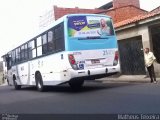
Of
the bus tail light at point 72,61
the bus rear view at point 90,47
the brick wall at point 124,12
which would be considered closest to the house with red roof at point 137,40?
the bus rear view at point 90,47

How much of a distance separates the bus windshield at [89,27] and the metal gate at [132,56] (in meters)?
7.20

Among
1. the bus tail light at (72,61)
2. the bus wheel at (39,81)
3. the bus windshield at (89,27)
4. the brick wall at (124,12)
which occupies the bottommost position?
the bus wheel at (39,81)

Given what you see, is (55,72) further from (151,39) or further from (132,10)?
(132,10)

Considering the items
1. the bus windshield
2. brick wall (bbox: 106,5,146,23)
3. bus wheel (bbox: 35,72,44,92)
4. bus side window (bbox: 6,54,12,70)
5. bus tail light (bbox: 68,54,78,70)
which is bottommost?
bus wheel (bbox: 35,72,44,92)

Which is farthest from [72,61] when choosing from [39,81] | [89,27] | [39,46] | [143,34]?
[143,34]

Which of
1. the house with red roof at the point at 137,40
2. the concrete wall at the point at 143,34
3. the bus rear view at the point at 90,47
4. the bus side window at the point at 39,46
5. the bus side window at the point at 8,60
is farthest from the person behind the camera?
A: the bus side window at the point at 8,60

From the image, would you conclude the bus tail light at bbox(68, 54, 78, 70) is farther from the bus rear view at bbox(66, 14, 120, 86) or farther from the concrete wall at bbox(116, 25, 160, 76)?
the concrete wall at bbox(116, 25, 160, 76)

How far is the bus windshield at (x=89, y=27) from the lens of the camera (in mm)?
14391

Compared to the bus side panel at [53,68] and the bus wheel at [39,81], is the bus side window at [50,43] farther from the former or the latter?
the bus wheel at [39,81]

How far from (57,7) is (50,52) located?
28.1 metres

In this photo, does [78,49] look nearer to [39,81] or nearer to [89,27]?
[89,27]

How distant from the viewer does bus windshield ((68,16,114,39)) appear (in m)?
14.4

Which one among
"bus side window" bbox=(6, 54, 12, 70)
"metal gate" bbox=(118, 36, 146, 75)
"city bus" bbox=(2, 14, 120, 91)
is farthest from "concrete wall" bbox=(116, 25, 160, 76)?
"bus side window" bbox=(6, 54, 12, 70)

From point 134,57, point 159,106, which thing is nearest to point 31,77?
point 134,57
